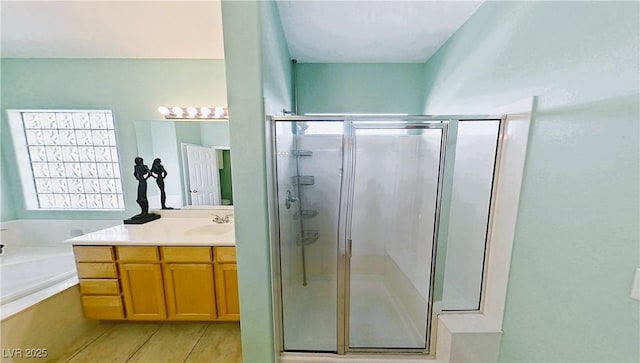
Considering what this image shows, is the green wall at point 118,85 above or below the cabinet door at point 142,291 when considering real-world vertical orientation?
above

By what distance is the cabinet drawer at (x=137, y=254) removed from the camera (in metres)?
1.70

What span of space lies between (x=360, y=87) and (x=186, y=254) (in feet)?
8.55

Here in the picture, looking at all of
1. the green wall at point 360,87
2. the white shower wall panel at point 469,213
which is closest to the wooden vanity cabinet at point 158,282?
the white shower wall panel at point 469,213

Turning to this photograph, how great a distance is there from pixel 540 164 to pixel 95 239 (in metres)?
3.22

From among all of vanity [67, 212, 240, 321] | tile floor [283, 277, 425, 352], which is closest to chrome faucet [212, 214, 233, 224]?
vanity [67, 212, 240, 321]

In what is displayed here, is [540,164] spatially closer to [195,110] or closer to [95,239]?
[195,110]

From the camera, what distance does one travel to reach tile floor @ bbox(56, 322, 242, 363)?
160cm

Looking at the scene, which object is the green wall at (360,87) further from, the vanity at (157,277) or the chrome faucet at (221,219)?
the vanity at (157,277)

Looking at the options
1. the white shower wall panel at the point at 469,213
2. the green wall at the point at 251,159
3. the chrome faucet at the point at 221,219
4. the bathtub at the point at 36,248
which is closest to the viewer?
the green wall at the point at 251,159

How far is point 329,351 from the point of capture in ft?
4.95

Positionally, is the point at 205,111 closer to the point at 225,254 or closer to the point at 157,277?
the point at 225,254

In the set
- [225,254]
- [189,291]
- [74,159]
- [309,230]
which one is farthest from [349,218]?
[74,159]

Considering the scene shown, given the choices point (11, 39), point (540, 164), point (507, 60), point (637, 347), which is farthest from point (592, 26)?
point (11, 39)

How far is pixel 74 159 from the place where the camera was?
8.06 ft
